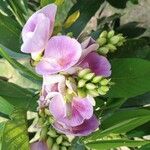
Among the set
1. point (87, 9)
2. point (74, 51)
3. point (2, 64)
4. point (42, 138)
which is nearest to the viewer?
point (74, 51)

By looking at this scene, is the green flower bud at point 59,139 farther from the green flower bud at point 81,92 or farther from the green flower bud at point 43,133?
the green flower bud at point 81,92


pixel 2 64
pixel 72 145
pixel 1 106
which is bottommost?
pixel 2 64

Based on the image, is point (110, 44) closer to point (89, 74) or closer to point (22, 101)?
point (89, 74)

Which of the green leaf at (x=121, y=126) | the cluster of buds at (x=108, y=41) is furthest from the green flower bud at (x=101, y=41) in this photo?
the green leaf at (x=121, y=126)

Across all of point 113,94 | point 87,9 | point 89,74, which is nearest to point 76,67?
point 89,74

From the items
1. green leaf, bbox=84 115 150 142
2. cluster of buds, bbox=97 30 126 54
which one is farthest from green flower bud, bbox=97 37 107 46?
green leaf, bbox=84 115 150 142
